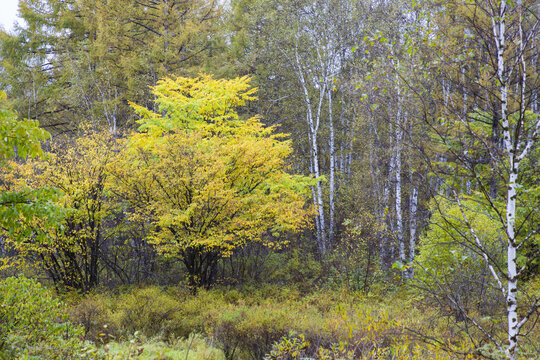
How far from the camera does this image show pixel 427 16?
11.0 feet

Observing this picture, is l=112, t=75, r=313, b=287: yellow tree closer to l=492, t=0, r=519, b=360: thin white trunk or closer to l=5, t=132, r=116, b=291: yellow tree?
l=5, t=132, r=116, b=291: yellow tree

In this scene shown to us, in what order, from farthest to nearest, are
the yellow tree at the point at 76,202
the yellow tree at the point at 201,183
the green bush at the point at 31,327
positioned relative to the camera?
the yellow tree at the point at 76,202, the yellow tree at the point at 201,183, the green bush at the point at 31,327

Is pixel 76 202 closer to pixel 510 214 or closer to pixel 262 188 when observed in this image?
pixel 262 188

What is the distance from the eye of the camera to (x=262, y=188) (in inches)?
422

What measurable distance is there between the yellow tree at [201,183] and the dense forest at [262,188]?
0.06 metres

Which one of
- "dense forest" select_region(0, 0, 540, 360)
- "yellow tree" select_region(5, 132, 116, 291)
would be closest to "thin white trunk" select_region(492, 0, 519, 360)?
"dense forest" select_region(0, 0, 540, 360)

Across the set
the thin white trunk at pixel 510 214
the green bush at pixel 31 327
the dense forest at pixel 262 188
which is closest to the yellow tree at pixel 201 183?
the dense forest at pixel 262 188

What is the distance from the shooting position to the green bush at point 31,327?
4117mm

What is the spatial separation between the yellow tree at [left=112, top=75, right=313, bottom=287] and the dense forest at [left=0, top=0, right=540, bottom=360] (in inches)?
2.4

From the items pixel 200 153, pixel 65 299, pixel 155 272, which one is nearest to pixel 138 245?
pixel 155 272

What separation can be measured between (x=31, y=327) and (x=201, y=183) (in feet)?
17.0

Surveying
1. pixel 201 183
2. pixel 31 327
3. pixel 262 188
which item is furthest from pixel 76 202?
pixel 31 327

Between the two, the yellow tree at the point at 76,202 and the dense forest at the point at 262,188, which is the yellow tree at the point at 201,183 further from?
the yellow tree at the point at 76,202

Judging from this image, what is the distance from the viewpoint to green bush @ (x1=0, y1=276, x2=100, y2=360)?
412cm
